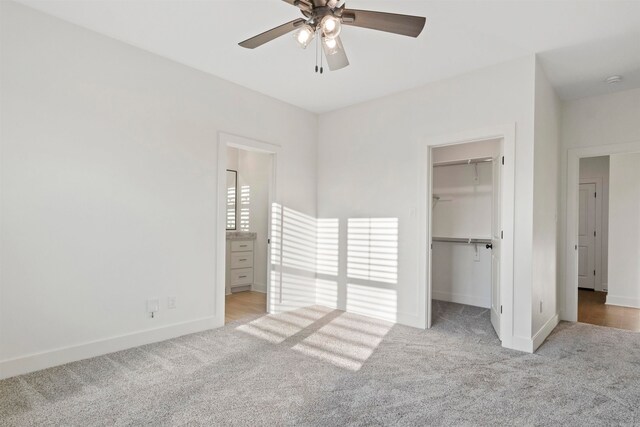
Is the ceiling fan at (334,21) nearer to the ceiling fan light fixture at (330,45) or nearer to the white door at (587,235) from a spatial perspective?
the ceiling fan light fixture at (330,45)

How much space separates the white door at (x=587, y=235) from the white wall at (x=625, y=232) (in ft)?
2.79

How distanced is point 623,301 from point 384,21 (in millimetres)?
5546

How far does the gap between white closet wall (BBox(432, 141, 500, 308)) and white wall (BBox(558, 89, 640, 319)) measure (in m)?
0.82

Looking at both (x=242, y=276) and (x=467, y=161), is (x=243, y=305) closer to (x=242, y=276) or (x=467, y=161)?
(x=242, y=276)

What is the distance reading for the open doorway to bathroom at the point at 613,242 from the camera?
4852mm

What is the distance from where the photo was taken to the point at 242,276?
5641 mm

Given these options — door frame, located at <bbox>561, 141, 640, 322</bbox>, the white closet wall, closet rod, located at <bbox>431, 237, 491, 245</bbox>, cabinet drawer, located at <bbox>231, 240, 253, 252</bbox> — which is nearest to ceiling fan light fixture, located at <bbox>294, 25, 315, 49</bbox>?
the white closet wall

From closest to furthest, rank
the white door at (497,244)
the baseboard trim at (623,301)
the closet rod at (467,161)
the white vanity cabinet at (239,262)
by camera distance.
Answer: the white door at (497,244) → the closet rod at (467,161) → the baseboard trim at (623,301) → the white vanity cabinet at (239,262)

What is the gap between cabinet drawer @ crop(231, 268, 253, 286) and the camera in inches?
218

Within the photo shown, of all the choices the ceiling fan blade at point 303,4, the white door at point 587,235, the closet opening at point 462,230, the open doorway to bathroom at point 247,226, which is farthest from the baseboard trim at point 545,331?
the open doorway to bathroom at point 247,226

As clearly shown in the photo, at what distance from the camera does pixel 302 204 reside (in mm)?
4793

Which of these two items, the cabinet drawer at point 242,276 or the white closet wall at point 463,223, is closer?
the white closet wall at point 463,223

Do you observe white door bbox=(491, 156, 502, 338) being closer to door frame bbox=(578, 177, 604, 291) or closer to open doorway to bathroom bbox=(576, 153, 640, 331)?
open doorway to bathroom bbox=(576, 153, 640, 331)

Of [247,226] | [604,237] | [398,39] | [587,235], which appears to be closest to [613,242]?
[604,237]
